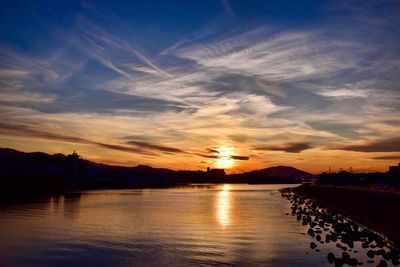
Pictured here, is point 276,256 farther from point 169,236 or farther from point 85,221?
point 85,221

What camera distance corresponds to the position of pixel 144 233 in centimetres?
3784

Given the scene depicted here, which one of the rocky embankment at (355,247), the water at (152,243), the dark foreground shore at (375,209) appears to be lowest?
the water at (152,243)

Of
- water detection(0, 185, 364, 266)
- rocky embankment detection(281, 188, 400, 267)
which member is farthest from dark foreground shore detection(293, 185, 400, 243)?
water detection(0, 185, 364, 266)

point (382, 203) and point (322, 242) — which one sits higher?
point (382, 203)

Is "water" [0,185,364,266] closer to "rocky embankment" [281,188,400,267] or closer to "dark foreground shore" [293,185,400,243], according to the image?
"rocky embankment" [281,188,400,267]

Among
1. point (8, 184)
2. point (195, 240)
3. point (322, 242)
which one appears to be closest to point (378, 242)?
point (322, 242)

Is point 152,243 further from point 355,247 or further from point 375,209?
point 375,209

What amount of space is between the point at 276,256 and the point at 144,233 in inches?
591

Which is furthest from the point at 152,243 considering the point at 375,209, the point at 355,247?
the point at 375,209

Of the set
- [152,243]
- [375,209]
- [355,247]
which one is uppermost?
[375,209]

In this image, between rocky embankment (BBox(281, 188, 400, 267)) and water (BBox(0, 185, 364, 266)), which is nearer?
rocky embankment (BBox(281, 188, 400, 267))

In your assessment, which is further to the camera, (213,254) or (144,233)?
(144,233)

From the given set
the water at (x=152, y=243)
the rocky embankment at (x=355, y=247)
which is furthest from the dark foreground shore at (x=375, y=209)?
the water at (x=152, y=243)

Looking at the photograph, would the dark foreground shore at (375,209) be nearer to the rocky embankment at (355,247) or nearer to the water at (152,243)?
the rocky embankment at (355,247)
